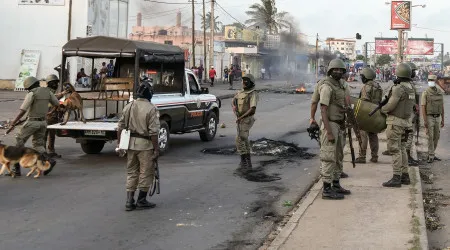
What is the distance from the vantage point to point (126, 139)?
699cm

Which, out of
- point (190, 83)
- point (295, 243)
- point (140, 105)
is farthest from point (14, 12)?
point (295, 243)

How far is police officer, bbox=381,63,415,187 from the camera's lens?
27.3 ft

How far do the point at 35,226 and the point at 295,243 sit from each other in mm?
2881

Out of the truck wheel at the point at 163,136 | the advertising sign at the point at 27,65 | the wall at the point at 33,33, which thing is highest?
the wall at the point at 33,33

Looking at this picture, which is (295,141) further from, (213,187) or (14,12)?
(14,12)

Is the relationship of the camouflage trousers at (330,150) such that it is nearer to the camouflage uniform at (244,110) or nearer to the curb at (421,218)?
the curb at (421,218)

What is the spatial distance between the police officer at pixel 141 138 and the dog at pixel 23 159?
A: 2.71m

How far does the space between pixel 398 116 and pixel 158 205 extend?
364cm

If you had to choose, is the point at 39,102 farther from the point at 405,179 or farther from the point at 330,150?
the point at 405,179

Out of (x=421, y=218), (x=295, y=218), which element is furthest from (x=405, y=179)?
(x=295, y=218)

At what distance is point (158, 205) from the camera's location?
758cm

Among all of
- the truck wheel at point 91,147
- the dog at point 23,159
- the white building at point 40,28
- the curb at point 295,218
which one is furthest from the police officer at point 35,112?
the white building at point 40,28

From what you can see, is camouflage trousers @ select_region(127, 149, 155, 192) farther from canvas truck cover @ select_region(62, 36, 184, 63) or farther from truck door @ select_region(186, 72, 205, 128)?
truck door @ select_region(186, 72, 205, 128)

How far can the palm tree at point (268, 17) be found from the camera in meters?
75.3
